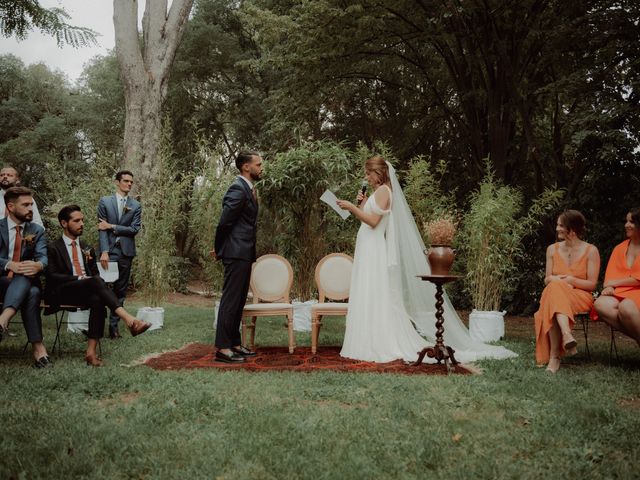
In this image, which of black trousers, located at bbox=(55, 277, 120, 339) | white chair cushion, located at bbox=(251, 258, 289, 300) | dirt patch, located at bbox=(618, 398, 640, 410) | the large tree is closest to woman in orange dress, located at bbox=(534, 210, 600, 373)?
dirt patch, located at bbox=(618, 398, 640, 410)

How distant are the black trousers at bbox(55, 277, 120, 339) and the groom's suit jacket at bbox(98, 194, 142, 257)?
1744 mm

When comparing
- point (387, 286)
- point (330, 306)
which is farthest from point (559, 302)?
point (330, 306)

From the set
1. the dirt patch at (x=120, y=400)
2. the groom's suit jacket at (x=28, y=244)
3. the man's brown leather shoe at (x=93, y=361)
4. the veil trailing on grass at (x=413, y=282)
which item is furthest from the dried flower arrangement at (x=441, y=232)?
the groom's suit jacket at (x=28, y=244)

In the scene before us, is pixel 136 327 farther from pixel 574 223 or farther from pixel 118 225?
pixel 574 223

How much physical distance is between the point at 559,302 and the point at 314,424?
2.58 m

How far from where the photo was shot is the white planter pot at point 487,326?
6.62 m

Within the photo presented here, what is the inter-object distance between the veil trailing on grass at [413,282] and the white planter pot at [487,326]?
1.03m

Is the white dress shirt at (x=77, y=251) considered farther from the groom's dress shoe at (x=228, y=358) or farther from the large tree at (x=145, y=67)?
the large tree at (x=145, y=67)

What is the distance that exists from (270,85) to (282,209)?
35.7ft

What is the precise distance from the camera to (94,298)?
186 inches

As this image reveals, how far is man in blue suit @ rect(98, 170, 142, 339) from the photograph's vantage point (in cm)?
653

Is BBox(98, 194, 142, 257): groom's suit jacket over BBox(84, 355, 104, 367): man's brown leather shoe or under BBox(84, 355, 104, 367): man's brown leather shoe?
over

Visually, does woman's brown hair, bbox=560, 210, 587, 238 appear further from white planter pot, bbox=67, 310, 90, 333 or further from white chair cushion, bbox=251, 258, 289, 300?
white planter pot, bbox=67, 310, 90, 333

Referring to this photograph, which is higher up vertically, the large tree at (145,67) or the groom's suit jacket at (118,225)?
the large tree at (145,67)
